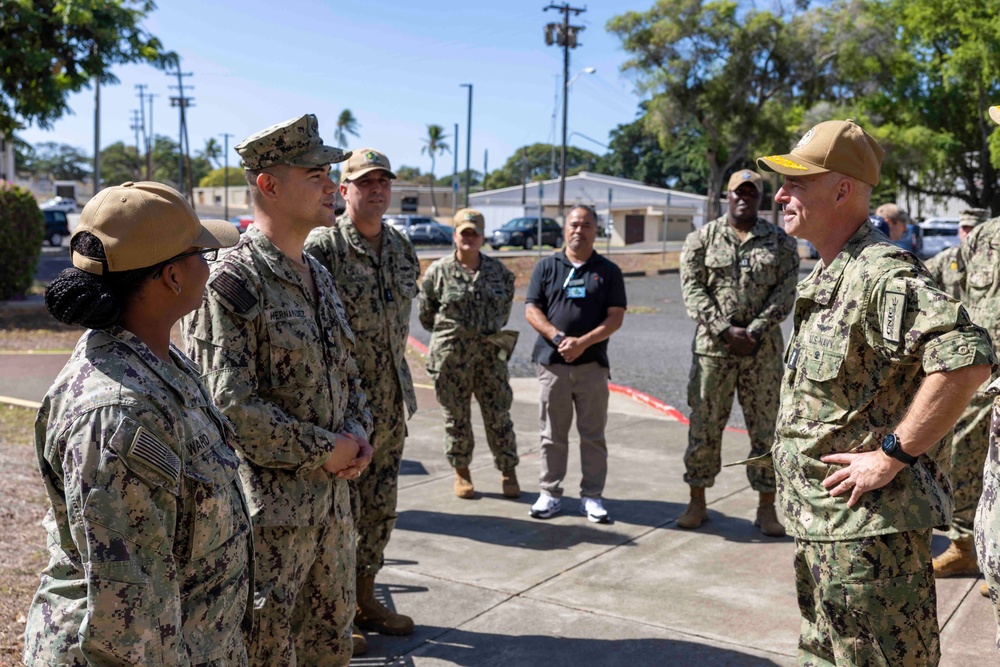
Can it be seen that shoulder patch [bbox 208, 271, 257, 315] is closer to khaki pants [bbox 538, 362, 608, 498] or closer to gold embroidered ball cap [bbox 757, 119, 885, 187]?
gold embroidered ball cap [bbox 757, 119, 885, 187]

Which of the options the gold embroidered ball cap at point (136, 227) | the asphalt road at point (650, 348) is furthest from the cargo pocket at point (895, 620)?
the asphalt road at point (650, 348)

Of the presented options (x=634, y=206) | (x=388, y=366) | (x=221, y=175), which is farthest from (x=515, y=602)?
(x=221, y=175)

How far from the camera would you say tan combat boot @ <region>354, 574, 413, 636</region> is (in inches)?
170

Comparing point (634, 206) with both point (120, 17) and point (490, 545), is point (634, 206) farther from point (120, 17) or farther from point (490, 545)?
point (490, 545)

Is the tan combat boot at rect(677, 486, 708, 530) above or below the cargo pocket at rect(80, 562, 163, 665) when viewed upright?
below

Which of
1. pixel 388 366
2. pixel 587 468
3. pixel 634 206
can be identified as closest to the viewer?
pixel 388 366

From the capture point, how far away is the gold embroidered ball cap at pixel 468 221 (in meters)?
6.85

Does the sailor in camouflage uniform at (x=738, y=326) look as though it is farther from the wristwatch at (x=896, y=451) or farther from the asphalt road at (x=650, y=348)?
the wristwatch at (x=896, y=451)

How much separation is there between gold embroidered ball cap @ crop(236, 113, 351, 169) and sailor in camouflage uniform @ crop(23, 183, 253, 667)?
3.08ft

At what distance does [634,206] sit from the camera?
56.3m

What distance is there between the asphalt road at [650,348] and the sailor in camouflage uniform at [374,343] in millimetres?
5003

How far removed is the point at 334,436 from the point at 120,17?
14.5m

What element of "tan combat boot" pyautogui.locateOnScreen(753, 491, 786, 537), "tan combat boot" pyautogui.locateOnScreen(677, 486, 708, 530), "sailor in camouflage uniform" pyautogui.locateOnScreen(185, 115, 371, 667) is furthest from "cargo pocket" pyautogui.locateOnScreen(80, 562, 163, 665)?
"tan combat boot" pyautogui.locateOnScreen(753, 491, 786, 537)

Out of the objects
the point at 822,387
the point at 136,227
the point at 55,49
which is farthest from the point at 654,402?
the point at 55,49
